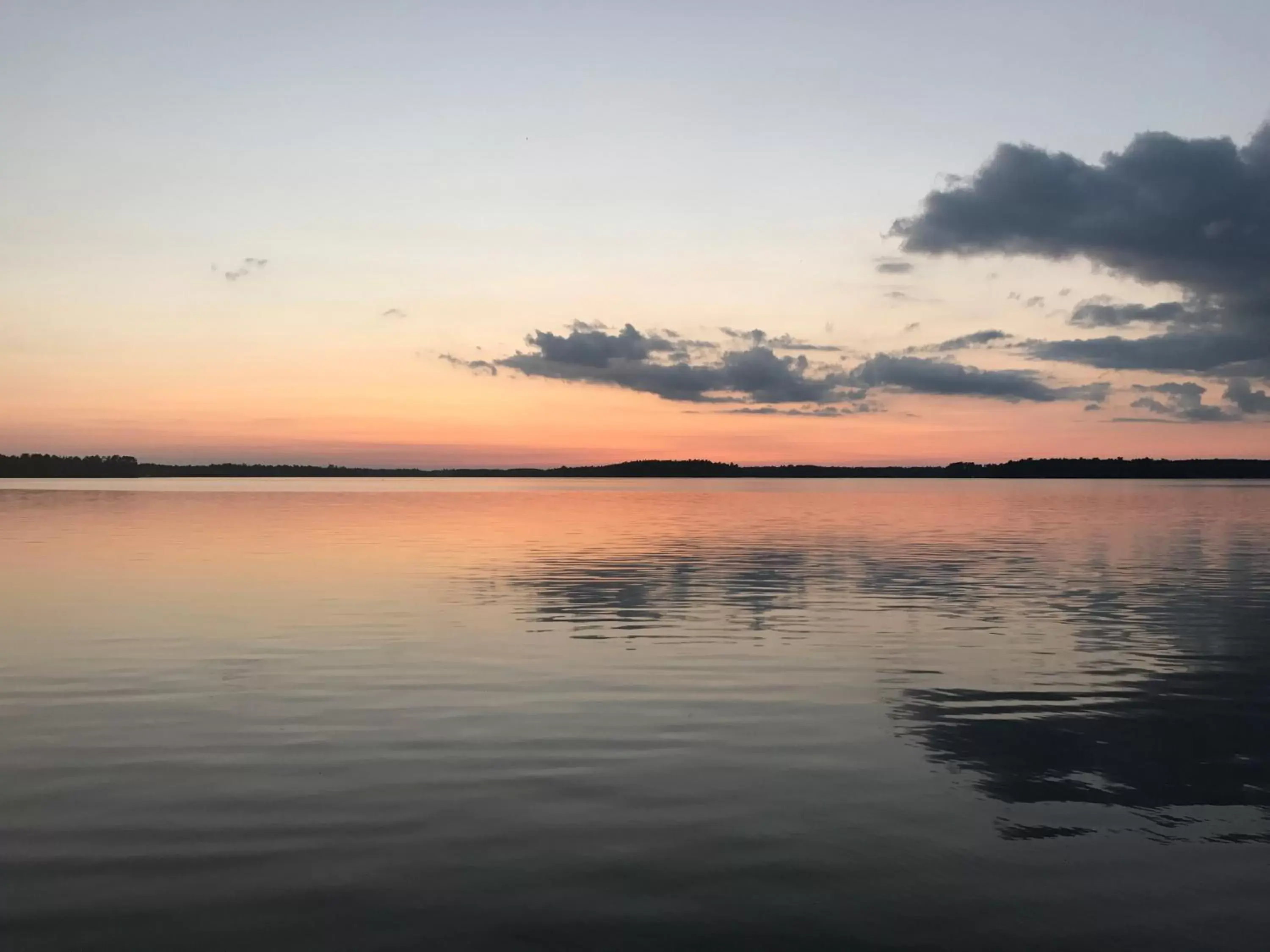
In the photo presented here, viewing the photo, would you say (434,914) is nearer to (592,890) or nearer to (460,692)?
(592,890)

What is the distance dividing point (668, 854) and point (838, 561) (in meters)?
34.8

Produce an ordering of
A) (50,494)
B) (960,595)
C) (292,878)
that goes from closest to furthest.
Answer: (292,878), (960,595), (50,494)

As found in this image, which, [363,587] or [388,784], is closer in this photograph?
[388,784]

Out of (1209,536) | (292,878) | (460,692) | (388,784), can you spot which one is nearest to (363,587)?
(460,692)

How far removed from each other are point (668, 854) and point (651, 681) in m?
8.88

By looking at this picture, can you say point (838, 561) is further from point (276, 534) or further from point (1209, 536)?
point (276, 534)

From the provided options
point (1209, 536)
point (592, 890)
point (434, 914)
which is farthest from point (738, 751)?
point (1209, 536)

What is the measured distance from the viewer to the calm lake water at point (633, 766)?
9062 mm

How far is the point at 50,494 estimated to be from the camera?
139250mm

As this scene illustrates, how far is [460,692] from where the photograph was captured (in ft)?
60.4

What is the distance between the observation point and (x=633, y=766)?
538 inches

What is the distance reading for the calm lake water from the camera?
9.06m

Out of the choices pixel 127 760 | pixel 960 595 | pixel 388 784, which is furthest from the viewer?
pixel 960 595

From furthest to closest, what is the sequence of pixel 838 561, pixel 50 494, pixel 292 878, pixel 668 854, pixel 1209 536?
pixel 50 494 < pixel 1209 536 < pixel 838 561 < pixel 668 854 < pixel 292 878
